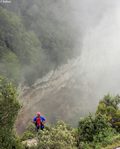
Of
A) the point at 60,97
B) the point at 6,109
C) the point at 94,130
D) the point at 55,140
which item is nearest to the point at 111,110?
the point at 94,130

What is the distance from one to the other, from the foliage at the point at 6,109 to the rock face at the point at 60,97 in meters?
31.5

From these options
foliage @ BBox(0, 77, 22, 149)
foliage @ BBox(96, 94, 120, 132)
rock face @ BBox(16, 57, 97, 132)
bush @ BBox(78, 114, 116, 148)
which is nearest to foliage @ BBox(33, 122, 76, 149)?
foliage @ BBox(0, 77, 22, 149)

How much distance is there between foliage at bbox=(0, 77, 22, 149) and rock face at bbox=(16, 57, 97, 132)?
3153cm

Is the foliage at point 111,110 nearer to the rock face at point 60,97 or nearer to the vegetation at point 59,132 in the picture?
the vegetation at point 59,132

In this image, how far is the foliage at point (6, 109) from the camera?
11.3 m

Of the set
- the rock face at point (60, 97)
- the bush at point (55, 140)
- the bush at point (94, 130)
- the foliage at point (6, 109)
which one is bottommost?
the bush at point (55, 140)

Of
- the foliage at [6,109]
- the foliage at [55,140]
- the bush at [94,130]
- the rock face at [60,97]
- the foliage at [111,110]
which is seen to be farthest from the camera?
the rock face at [60,97]

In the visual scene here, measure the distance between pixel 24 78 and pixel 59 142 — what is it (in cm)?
3568

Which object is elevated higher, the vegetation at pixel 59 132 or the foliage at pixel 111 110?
the foliage at pixel 111 110

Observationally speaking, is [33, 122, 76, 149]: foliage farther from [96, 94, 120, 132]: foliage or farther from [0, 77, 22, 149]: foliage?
[96, 94, 120, 132]: foliage

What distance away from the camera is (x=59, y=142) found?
12.6 meters

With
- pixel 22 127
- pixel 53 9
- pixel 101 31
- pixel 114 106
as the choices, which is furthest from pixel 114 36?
pixel 114 106

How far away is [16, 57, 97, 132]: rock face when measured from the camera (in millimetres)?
46831

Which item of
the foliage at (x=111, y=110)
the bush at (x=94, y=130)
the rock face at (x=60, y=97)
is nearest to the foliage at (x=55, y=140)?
the bush at (x=94, y=130)
